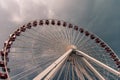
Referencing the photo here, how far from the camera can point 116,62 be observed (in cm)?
7081

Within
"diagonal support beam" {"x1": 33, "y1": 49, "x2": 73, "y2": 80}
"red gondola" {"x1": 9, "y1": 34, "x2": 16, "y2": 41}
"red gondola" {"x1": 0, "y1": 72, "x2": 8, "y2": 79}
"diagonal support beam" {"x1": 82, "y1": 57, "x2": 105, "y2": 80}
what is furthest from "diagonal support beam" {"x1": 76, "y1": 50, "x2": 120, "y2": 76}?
"red gondola" {"x1": 0, "y1": 72, "x2": 8, "y2": 79}

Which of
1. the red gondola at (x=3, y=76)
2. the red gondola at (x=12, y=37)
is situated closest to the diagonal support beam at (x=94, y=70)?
the red gondola at (x=12, y=37)

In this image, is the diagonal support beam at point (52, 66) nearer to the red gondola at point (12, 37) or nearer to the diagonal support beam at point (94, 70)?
the diagonal support beam at point (94, 70)

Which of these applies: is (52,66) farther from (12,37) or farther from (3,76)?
(12,37)

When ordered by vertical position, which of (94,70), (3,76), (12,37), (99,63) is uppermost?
(12,37)

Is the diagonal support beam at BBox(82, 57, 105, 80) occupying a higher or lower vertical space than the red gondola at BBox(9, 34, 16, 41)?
lower

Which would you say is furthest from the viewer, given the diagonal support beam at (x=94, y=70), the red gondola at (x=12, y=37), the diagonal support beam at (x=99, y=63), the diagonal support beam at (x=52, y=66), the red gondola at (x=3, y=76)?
the diagonal support beam at (x=94, y=70)


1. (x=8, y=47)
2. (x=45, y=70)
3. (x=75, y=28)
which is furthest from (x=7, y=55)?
(x=75, y=28)

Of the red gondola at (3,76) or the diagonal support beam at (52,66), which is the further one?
the red gondola at (3,76)

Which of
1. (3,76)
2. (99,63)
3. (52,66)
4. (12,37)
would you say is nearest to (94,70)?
(99,63)

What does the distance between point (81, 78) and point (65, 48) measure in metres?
6.49

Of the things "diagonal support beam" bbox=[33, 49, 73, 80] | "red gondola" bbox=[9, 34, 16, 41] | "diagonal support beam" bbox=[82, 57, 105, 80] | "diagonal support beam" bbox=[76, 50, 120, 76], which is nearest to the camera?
"diagonal support beam" bbox=[33, 49, 73, 80]

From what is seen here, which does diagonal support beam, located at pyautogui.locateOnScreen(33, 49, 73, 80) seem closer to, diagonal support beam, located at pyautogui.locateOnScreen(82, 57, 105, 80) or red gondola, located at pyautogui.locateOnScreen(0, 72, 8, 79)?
diagonal support beam, located at pyautogui.locateOnScreen(82, 57, 105, 80)

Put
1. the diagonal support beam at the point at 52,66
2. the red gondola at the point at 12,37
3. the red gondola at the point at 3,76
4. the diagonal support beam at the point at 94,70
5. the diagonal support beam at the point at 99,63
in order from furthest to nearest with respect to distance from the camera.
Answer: the diagonal support beam at the point at 94,70, the red gondola at the point at 12,37, the diagonal support beam at the point at 99,63, the red gondola at the point at 3,76, the diagonal support beam at the point at 52,66
